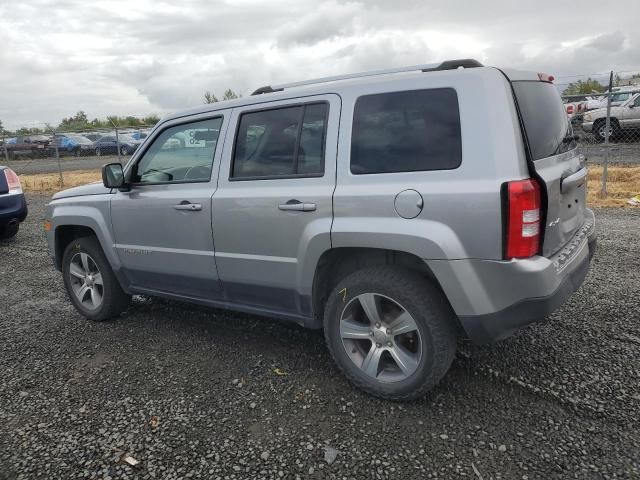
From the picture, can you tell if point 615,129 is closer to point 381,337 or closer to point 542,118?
point 542,118

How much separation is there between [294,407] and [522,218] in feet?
5.56

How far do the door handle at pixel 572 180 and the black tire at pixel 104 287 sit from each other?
142 inches

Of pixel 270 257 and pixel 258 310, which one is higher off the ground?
pixel 270 257

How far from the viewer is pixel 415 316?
2.86m

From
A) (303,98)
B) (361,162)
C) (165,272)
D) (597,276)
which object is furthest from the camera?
(597,276)

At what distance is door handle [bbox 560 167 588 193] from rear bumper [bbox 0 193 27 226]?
781cm

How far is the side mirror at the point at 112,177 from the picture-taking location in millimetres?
4031

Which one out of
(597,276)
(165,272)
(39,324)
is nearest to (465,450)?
(165,272)

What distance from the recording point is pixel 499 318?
8.82ft

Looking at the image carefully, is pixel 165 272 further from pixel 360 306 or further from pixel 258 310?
pixel 360 306

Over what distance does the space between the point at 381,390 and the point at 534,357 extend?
1.17 m

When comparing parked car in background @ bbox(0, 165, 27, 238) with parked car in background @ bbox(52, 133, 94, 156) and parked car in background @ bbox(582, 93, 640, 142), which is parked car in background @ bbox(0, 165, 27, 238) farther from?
parked car in background @ bbox(52, 133, 94, 156)

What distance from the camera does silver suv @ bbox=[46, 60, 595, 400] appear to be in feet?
8.64

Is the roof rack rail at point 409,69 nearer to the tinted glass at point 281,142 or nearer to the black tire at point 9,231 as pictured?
the tinted glass at point 281,142
